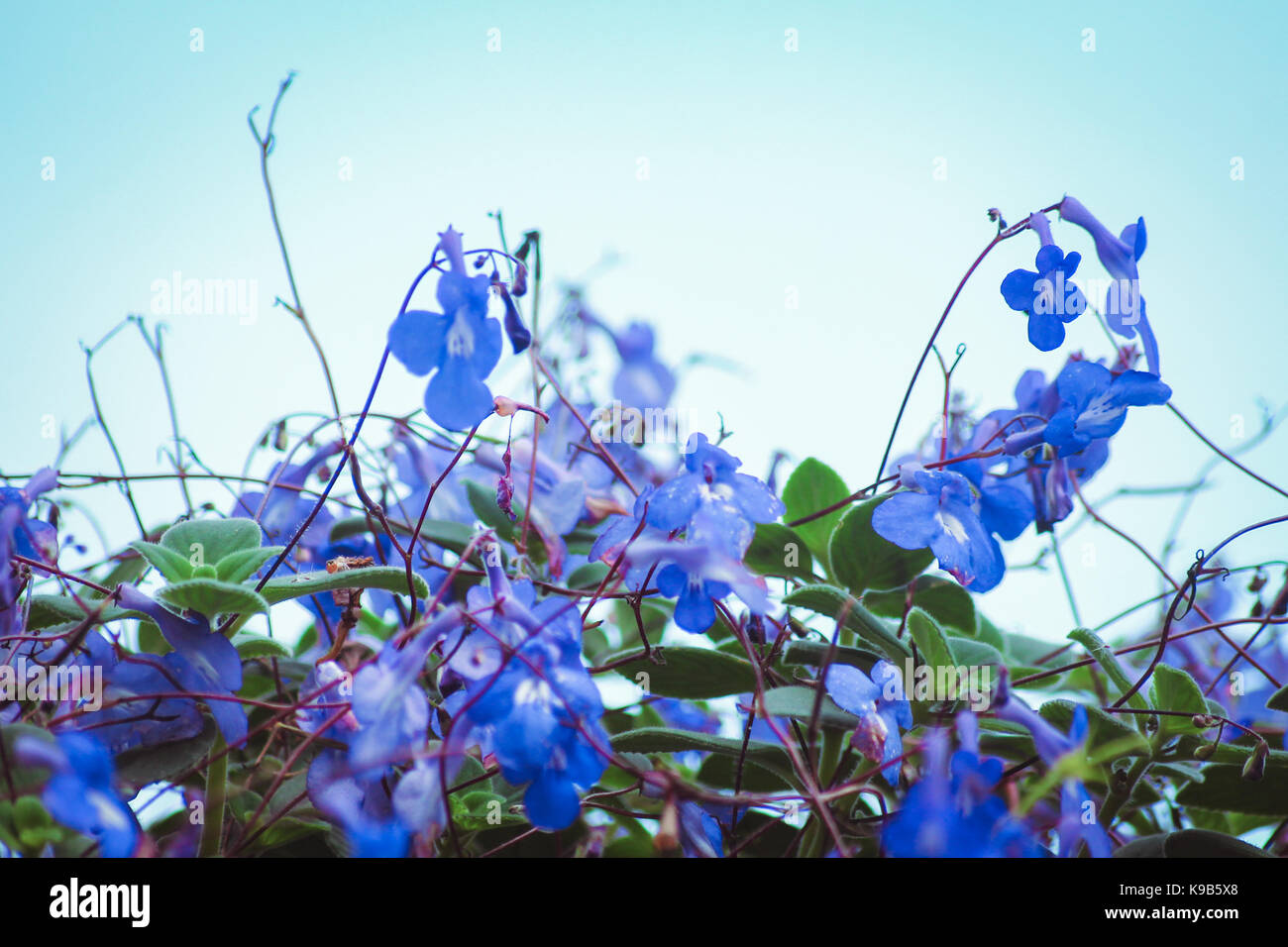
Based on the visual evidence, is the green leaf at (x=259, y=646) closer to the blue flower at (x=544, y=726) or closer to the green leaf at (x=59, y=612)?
the green leaf at (x=59, y=612)

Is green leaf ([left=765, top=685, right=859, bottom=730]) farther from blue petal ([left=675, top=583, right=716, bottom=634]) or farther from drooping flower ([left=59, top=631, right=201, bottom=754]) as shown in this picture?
drooping flower ([left=59, top=631, right=201, bottom=754])

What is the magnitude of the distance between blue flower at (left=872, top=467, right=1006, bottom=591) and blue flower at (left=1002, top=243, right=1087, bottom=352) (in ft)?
0.37

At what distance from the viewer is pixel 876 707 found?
1.98ft

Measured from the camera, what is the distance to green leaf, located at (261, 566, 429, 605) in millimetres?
567

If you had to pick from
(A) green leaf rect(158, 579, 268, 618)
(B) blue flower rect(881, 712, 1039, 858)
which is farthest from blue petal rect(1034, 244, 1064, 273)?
(A) green leaf rect(158, 579, 268, 618)

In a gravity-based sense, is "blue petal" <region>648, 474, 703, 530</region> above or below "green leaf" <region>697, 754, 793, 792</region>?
above

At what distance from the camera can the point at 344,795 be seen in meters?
0.55

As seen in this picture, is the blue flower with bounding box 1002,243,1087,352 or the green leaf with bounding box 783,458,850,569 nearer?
the blue flower with bounding box 1002,243,1087,352

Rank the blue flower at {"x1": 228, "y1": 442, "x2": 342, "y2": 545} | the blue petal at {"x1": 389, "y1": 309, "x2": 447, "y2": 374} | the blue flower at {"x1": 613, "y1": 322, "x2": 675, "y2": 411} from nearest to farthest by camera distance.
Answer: the blue petal at {"x1": 389, "y1": 309, "x2": 447, "y2": 374} → the blue flower at {"x1": 228, "y1": 442, "x2": 342, "y2": 545} → the blue flower at {"x1": 613, "y1": 322, "x2": 675, "y2": 411}

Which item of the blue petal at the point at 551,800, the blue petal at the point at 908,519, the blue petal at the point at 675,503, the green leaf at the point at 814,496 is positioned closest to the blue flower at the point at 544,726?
the blue petal at the point at 551,800

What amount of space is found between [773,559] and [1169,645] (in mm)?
463
